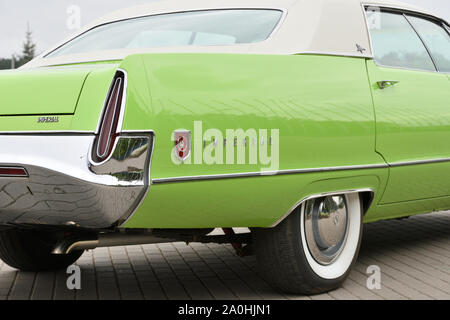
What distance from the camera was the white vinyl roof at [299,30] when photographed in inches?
Result: 155

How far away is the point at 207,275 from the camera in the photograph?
4914 millimetres

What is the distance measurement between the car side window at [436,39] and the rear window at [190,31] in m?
1.59

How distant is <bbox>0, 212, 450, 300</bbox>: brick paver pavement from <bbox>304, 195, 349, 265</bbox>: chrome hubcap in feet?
0.78

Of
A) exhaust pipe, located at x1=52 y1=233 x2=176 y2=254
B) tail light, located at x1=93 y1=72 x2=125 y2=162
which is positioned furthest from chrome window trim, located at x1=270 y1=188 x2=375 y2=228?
tail light, located at x1=93 y1=72 x2=125 y2=162

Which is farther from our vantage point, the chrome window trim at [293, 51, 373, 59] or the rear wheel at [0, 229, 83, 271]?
the rear wheel at [0, 229, 83, 271]

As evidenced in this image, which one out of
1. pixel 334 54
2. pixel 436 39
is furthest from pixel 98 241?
pixel 436 39

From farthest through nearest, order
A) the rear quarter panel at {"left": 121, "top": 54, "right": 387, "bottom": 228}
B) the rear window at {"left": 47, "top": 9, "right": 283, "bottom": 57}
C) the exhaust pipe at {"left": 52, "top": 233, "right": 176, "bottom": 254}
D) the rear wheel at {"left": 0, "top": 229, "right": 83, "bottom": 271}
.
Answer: the rear wheel at {"left": 0, "top": 229, "right": 83, "bottom": 271}
the rear window at {"left": 47, "top": 9, "right": 283, "bottom": 57}
the exhaust pipe at {"left": 52, "top": 233, "right": 176, "bottom": 254}
the rear quarter panel at {"left": 121, "top": 54, "right": 387, "bottom": 228}

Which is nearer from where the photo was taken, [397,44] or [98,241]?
[98,241]

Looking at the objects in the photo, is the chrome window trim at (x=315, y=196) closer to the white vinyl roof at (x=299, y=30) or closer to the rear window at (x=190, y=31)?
the white vinyl roof at (x=299, y=30)

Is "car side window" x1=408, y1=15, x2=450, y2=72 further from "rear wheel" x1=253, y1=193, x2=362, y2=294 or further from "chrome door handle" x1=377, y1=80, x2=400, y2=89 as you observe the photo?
"rear wheel" x1=253, y1=193, x2=362, y2=294

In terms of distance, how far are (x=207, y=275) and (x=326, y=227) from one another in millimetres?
1033

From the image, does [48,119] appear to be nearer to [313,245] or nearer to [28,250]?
[313,245]

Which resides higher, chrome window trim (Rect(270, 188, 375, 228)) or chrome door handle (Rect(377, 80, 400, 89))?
chrome door handle (Rect(377, 80, 400, 89))

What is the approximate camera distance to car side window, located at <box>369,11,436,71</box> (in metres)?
4.66
